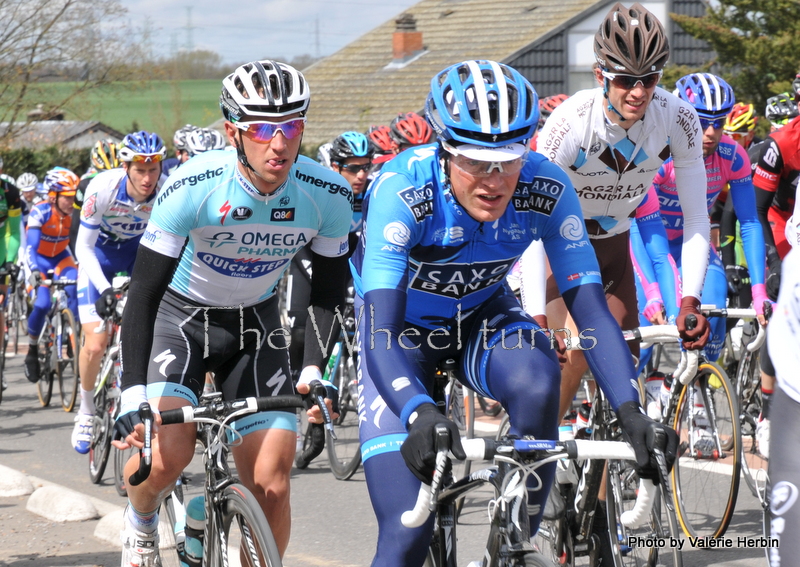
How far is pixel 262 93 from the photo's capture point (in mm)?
3971

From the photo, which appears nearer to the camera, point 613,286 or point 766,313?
point 766,313

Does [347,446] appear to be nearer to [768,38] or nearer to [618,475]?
[618,475]

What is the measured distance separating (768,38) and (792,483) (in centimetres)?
2073

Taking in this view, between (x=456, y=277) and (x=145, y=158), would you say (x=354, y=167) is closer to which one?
(x=145, y=158)

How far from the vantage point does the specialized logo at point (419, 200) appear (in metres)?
3.33

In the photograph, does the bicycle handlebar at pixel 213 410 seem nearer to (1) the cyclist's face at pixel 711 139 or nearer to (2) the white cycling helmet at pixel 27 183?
(1) the cyclist's face at pixel 711 139

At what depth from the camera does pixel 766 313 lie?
502 centimetres

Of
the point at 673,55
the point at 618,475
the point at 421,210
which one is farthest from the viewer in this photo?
the point at 673,55

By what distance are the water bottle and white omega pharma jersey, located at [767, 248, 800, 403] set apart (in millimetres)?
2454

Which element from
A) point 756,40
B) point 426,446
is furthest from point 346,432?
point 756,40

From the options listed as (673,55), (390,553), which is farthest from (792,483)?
(673,55)

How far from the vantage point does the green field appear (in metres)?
26.5

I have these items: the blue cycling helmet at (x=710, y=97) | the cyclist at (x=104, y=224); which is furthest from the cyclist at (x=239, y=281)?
the cyclist at (x=104, y=224)

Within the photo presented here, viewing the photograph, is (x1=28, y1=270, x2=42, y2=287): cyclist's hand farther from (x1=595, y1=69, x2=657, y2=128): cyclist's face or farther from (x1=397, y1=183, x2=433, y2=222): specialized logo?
(x1=397, y1=183, x2=433, y2=222): specialized logo
